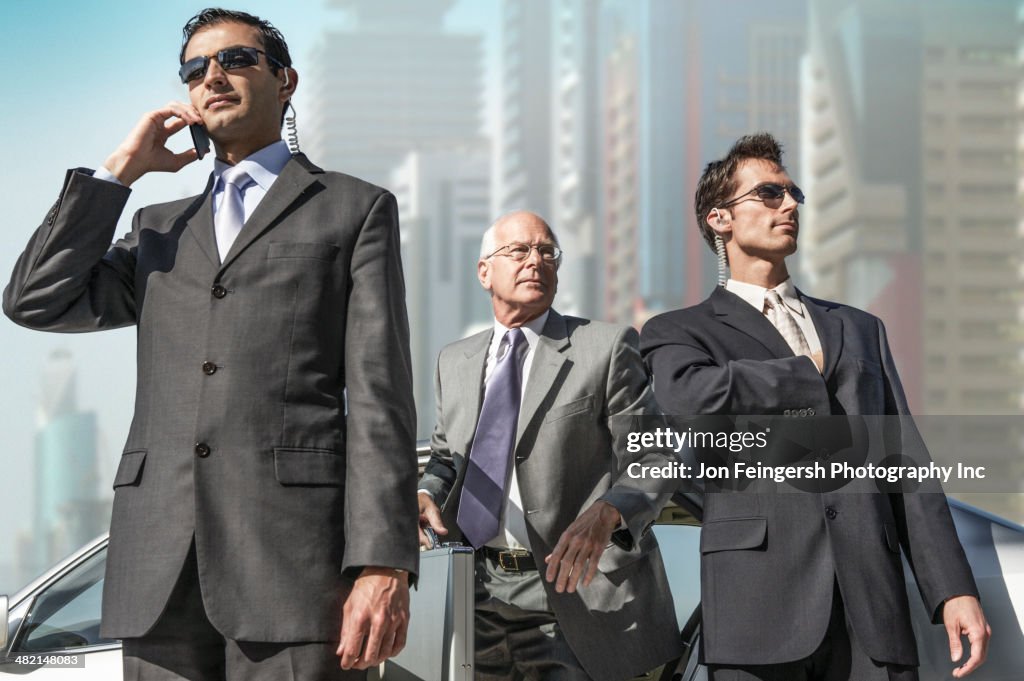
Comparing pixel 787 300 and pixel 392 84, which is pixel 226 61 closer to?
pixel 787 300

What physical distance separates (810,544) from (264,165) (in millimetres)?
1242

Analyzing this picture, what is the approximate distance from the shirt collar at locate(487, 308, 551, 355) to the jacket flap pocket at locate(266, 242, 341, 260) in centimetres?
111

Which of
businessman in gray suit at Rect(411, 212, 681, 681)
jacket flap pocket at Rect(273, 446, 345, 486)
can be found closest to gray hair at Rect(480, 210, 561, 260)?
businessman in gray suit at Rect(411, 212, 681, 681)

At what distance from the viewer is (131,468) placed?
213 cm

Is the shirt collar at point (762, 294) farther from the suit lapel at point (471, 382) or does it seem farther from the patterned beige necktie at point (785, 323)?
the suit lapel at point (471, 382)

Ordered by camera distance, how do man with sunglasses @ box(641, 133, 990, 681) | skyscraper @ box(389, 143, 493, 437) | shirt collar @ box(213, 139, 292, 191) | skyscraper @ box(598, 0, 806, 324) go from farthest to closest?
skyscraper @ box(598, 0, 806, 324) < skyscraper @ box(389, 143, 493, 437) < man with sunglasses @ box(641, 133, 990, 681) < shirt collar @ box(213, 139, 292, 191)

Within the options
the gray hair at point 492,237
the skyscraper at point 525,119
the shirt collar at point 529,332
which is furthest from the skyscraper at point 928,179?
the shirt collar at point 529,332

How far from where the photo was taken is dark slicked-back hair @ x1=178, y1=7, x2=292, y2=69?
2.32 meters

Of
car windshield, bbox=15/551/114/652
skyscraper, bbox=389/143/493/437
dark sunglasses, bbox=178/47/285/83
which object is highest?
skyscraper, bbox=389/143/493/437

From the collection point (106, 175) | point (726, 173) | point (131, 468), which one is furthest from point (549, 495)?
point (106, 175)

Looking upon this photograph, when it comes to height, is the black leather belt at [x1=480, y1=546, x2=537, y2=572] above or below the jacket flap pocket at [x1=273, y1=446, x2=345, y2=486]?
below

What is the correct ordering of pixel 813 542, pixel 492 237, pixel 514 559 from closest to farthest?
pixel 813 542, pixel 514 559, pixel 492 237

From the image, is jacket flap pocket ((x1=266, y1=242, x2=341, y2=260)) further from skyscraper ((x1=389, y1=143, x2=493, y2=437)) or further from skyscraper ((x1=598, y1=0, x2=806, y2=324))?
skyscraper ((x1=598, y1=0, x2=806, y2=324))

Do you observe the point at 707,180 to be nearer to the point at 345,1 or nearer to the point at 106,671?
the point at 106,671
